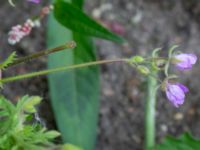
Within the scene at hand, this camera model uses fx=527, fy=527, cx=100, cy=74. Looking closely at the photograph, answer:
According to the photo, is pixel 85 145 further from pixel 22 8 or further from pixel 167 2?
pixel 167 2

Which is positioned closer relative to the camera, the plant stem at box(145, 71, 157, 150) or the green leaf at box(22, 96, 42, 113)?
the green leaf at box(22, 96, 42, 113)

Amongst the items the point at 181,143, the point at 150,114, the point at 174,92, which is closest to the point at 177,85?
the point at 174,92

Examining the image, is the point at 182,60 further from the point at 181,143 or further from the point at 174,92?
the point at 181,143

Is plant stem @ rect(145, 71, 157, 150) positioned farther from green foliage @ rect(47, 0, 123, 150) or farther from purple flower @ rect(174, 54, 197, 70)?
purple flower @ rect(174, 54, 197, 70)

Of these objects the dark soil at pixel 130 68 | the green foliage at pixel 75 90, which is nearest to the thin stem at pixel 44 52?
the green foliage at pixel 75 90

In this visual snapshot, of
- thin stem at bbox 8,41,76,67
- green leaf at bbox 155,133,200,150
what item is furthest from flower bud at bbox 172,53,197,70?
green leaf at bbox 155,133,200,150

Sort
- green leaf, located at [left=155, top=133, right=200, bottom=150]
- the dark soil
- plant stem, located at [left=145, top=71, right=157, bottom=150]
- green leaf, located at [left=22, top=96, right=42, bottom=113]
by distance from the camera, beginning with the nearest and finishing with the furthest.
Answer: green leaf, located at [left=22, top=96, right=42, bottom=113], green leaf, located at [left=155, top=133, right=200, bottom=150], plant stem, located at [left=145, top=71, right=157, bottom=150], the dark soil
